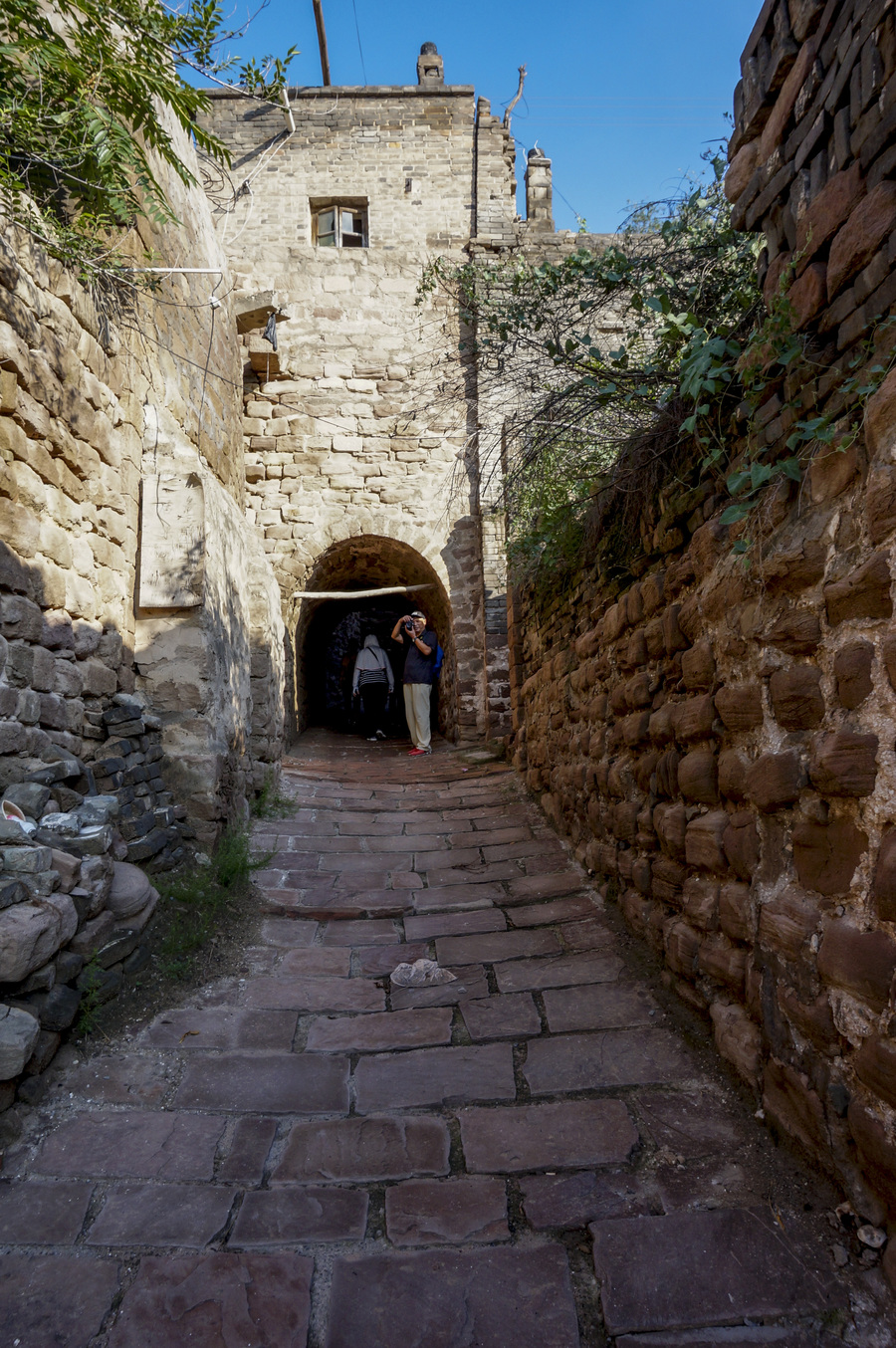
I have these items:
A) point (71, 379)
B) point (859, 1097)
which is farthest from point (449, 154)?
point (859, 1097)

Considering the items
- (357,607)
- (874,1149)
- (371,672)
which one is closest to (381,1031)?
(874,1149)

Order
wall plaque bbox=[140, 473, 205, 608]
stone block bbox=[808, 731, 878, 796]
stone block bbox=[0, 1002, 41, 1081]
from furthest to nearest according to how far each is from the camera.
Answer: wall plaque bbox=[140, 473, 205, 608], stone block bbox=[0, 1002, 41, 1081], stone block bbox=[808, 731, 878, 796]

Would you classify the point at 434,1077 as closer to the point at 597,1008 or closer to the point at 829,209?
the point at 597,1008

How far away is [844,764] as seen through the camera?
1.44 m

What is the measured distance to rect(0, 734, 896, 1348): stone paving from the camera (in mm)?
A: 1324

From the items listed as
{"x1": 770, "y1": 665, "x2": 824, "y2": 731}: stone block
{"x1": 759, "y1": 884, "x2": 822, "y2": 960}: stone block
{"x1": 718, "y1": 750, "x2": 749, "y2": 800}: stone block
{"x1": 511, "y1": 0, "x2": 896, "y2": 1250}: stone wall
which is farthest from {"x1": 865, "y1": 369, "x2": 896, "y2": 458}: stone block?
{"x1": 759, "y1": 884, "x2": 822, "y2": 960}: stone block

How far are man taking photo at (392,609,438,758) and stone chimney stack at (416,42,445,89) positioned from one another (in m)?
6.27

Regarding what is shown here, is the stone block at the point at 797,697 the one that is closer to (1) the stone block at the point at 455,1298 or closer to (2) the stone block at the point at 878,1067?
(2) the stone block at the point at 878,1067

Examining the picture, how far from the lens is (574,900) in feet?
10.2

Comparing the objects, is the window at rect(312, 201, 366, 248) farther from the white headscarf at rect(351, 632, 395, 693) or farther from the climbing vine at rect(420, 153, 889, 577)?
the climbing vine at rect(420, 153, 889, 577)

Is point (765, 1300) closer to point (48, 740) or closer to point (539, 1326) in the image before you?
point (539, 1326)

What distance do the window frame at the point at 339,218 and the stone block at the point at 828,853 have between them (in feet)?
27.6

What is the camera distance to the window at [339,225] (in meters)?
8.17

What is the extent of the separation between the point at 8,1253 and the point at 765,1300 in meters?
1.44
